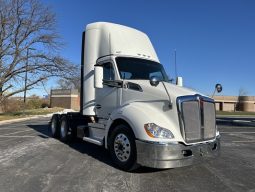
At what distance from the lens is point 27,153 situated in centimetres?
920

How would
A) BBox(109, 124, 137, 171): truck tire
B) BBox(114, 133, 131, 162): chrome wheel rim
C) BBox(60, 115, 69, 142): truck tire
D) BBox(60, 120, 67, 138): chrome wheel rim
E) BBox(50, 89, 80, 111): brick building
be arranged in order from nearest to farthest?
1. BBox(109, 124, 137, 171): truck tire
2. BBox(114, 133, 131, 162): chrome wheel rim
3. BBox(60, 115, 69, 142): truck tire
4. BBox(60, 120, 67, 138): chrome wheel rim
5. BBox(50, 89, 80, 111): brick building

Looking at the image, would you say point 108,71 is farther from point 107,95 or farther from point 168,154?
point 168,154

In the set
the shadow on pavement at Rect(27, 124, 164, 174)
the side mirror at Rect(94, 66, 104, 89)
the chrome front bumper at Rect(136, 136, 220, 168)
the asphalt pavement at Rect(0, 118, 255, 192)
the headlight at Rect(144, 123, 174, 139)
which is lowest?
the asphalt pavement at Rect(0, 118, 255, 192)

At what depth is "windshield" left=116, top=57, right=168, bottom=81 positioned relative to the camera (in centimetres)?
854

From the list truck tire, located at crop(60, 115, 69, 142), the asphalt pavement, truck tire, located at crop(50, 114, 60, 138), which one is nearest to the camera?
the asphalt pavement

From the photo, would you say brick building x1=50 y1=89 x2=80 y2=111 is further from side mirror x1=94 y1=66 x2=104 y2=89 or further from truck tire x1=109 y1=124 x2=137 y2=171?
truck tire x1=109 y1=124 x2=137 y2=171

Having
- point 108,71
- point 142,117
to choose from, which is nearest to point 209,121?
point 142,117

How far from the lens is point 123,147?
730 centimetres

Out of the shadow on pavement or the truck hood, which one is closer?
the truck hood

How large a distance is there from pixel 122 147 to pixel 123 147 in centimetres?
4

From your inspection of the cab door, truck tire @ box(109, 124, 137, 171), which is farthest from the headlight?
the cab door

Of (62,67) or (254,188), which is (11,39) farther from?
(254,188)

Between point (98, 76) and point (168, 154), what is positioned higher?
point (98, 76)

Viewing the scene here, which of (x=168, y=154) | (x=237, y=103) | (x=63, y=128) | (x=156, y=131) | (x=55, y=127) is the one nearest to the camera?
(x=168, y=154)
